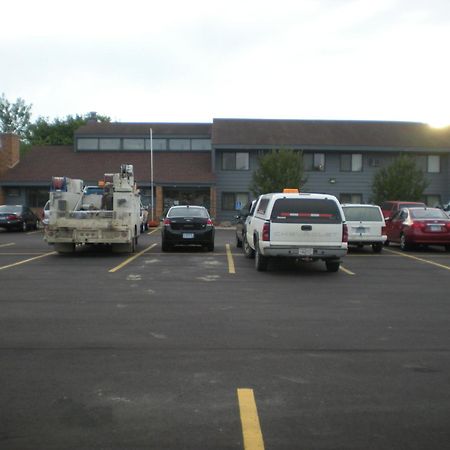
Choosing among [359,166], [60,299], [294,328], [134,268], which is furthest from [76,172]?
[294,328]

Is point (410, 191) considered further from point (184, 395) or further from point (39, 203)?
point (184, 395)

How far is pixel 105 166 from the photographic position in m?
37.5

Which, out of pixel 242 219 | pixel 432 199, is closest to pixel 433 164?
pixel 432 199

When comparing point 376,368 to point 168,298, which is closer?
point 376,368

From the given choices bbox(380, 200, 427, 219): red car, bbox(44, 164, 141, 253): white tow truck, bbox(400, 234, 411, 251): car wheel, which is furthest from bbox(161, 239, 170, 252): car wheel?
bbox(380, 200, 427, 219): red car

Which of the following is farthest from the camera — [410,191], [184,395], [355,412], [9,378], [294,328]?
[410,191]

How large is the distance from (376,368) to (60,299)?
561cm

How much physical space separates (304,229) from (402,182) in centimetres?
2255

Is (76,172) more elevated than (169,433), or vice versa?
(76,172)

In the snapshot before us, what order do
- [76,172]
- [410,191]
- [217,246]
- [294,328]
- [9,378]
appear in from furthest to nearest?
1. [76,172]
2. [410,191]
3. [217,246]
4. [294,328]
5. [9,378]

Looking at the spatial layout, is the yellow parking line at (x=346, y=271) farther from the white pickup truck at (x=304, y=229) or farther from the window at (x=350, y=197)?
the window at (x=350, y=197)

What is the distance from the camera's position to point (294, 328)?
24.3 feet

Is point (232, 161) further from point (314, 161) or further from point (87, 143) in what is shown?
Result: point (87, 143)

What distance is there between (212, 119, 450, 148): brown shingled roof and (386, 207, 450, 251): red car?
57.4 ft
